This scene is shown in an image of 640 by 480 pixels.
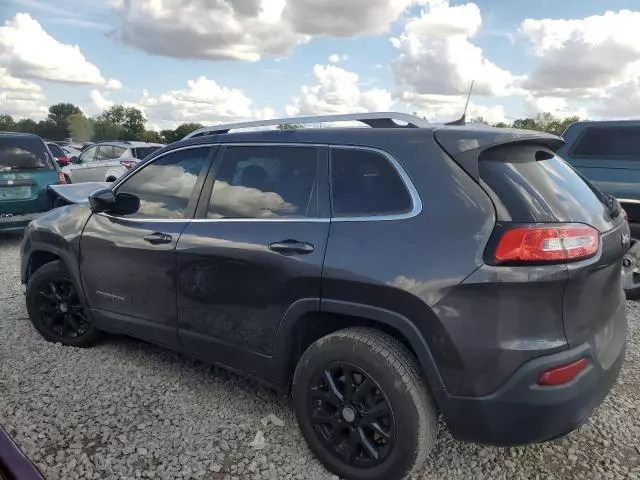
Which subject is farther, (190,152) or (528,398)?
(190,152)

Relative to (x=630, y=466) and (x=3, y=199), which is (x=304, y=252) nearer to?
(x=630, y=466)

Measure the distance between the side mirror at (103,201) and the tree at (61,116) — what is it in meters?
91.4

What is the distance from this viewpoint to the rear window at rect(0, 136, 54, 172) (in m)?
7.89

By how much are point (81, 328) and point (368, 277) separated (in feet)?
8.97

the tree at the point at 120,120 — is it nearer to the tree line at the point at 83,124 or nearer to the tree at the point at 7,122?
the tree line at the point at 83,124

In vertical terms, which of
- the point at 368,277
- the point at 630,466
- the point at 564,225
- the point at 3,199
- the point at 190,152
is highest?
the point at 190,152

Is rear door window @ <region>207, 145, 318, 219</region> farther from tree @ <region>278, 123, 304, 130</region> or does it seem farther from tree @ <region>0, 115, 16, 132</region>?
tree @ <region>0, 115, 16, 132</region>

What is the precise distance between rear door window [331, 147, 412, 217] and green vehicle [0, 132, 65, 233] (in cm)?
636

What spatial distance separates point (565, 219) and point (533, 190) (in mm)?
179

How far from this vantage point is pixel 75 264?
3891 millimetres

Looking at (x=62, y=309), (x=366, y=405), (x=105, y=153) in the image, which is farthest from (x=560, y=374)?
(x=105, y=153)

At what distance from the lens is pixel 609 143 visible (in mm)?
6266

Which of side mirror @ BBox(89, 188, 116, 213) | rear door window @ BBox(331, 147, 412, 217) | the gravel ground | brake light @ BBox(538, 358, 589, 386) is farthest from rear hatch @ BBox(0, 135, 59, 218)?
brake light @ BBox(538, 358, 589, 386)

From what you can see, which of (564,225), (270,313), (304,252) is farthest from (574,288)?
(270,313)
